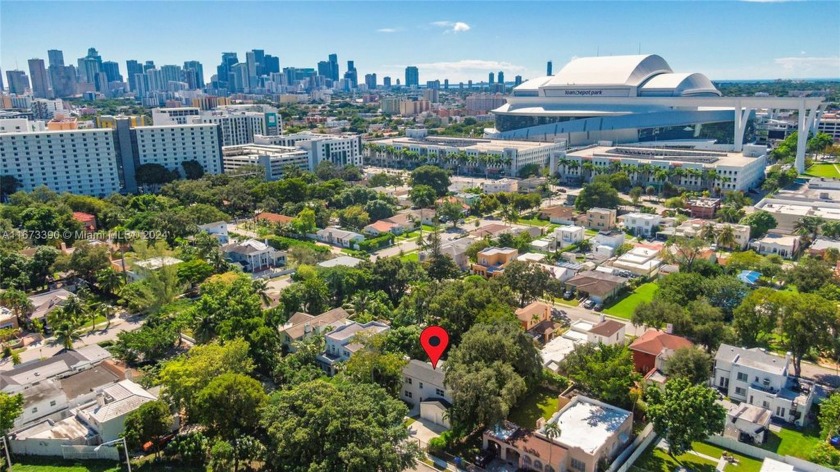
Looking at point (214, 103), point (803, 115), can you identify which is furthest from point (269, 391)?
point (214, 103)

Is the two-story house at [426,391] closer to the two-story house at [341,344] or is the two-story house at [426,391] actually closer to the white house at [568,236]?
the two-story house at [341,344]

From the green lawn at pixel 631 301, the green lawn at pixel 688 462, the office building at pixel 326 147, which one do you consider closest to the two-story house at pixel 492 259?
the green lawn at pixel 631 301

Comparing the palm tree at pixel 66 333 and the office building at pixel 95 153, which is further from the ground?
the office building at pixel 95 153

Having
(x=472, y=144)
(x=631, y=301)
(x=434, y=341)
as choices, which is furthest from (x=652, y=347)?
(x=472, y=144)

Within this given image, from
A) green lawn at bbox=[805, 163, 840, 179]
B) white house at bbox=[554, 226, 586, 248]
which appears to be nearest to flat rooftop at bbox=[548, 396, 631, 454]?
white house at bbox=[554, 226, 586, 248]

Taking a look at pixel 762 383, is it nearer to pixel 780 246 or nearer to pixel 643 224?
pixel 780 246

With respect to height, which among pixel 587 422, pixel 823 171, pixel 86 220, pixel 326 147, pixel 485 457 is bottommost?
pixel 485 457

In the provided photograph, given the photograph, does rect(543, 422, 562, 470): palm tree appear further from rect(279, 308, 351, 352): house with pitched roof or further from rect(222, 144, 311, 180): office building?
rect(222, 144, 311, 180): office building
